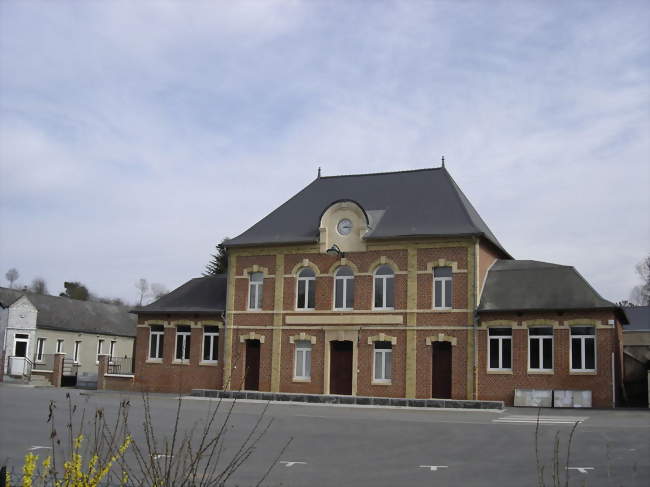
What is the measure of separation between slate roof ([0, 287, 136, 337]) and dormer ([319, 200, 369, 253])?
23655 millimetres

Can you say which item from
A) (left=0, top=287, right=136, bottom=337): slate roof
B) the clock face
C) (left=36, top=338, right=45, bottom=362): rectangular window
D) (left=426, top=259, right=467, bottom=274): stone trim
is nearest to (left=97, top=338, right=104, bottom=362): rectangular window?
(left=0, top=287, right=136, bottom=337): slate roof

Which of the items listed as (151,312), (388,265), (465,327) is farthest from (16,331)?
(465,327)

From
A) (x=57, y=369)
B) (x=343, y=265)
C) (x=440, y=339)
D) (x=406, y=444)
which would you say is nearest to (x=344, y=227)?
(x=343, y=265)

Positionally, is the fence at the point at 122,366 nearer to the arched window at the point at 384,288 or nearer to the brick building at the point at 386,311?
the brick building at the point at 386,311

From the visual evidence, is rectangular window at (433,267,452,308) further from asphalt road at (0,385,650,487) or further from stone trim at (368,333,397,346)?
asphalt road at (0,385,650,487)

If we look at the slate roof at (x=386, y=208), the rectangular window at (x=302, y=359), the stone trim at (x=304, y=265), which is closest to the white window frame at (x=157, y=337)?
the slate roof at (x=386, y=208)

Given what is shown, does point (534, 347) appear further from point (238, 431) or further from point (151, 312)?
point (151, 312)

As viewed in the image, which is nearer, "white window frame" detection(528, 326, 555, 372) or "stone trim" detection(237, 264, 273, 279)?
"white window frame" detection(528, 326, 555, 372)

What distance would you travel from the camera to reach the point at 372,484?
1120cm

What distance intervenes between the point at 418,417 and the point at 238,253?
48.2 ft

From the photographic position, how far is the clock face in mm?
33312

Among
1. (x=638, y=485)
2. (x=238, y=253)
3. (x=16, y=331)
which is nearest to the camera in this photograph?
(x=638, y=485)

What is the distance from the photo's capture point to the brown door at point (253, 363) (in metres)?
34.6

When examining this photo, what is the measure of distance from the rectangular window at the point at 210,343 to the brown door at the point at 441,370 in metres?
10.4
